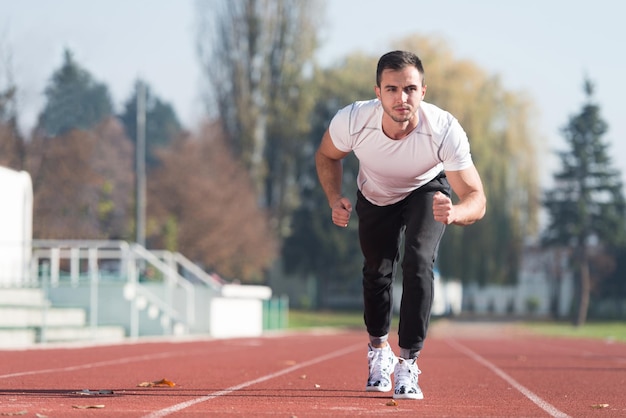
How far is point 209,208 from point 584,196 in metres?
28.7

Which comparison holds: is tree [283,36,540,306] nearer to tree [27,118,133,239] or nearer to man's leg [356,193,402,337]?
tree [27,118,133,239]

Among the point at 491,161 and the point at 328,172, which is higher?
the point at 491,161

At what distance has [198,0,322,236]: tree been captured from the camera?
60.2m

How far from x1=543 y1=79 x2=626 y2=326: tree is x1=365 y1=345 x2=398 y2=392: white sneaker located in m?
67.1

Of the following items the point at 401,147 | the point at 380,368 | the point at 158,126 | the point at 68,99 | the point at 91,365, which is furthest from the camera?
the point at 158,126

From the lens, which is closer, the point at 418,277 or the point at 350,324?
the point at 418,277

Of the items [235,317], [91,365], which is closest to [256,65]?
[235,317]

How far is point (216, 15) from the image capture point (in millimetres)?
61344

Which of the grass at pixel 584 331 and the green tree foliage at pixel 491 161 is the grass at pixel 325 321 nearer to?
the green tree foliage at pixel 491 161

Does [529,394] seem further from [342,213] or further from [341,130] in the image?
[341,130]

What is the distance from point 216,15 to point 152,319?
33504mm

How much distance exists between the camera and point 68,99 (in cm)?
3619

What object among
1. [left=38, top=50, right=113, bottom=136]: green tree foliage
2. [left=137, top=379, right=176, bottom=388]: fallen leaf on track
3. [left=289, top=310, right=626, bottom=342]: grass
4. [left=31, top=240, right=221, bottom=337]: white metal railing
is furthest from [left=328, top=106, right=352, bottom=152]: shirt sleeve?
[left=289, top=310, right=626, bottom=342]: grass

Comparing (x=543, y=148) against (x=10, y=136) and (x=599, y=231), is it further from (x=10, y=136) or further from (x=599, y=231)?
(x=10, y=136)
